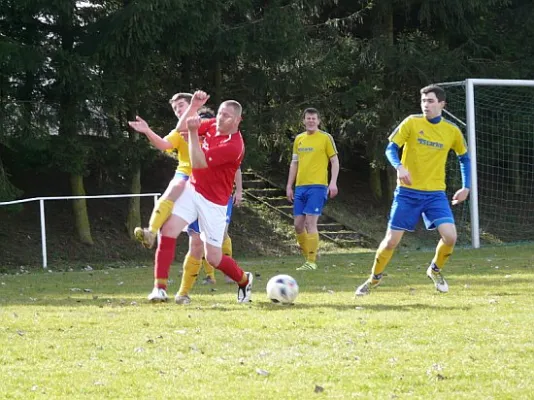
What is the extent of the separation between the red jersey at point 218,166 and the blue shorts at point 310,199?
516cm

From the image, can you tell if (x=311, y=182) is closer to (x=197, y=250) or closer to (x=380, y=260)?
(x=380, y=260)

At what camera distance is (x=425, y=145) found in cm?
1042

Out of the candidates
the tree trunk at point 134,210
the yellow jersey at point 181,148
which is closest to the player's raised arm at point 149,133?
the yellow jersey at point 181,148

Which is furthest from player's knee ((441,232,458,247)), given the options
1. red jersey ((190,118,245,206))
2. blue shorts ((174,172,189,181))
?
blue shorts ((174,172,189,181))

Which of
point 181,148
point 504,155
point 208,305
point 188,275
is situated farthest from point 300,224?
point 504,155

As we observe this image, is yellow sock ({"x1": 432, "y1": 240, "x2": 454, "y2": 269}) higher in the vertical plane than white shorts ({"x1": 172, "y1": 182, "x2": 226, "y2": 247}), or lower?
lower

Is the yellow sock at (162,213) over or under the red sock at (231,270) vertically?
over

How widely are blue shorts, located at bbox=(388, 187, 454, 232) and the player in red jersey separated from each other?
1889mm

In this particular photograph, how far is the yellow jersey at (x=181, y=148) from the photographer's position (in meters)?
10.2

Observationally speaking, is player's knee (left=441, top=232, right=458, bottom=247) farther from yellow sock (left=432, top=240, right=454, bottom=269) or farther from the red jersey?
the red jersey

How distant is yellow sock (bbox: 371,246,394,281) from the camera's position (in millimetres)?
10484

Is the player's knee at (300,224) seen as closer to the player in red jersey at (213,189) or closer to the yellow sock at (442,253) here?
the yellow sock at (442,253)

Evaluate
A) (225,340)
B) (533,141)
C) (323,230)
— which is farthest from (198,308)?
(533,141)

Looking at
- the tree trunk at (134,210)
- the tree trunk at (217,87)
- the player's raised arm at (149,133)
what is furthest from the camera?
the tree trunk at (217,87)
